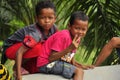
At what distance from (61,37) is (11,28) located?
2197 millimetres

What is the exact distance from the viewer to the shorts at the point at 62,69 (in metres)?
2.55

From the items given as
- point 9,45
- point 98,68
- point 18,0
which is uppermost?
point 18,0

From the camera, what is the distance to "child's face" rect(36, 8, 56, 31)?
2.54m

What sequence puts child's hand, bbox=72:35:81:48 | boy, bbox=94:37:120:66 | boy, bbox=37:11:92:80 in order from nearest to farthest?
child's hand, bbox=72:35:81:48, boy, bbox=37:11:92:80, boy, bbox=94:37:120:66

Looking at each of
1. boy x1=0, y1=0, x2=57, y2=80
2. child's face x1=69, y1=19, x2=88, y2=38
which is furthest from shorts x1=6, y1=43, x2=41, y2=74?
child's face x1=69, y1=19, x2=88, y2=38

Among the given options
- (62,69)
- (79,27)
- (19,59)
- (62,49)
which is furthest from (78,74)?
(19,59)

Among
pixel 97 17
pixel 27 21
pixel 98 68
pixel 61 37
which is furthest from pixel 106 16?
pixel 61 37

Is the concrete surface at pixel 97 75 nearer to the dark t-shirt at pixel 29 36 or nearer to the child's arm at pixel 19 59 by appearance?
the child's arm at pixel 19 59

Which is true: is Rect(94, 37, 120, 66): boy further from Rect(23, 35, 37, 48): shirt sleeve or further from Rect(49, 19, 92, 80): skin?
Rect(23, 35, 37, 48): shirt sleeve

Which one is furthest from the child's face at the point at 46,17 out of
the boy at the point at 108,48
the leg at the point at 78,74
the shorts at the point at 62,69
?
the boy at the point at 108,48

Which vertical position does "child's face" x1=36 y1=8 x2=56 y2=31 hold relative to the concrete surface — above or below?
above

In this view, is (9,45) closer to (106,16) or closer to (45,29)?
(45,29)

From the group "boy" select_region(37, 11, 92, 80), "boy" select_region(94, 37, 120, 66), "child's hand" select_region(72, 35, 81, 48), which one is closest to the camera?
"child's hand" select_region(72, 35, 81, 48)

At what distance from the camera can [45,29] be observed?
2.59 metres
